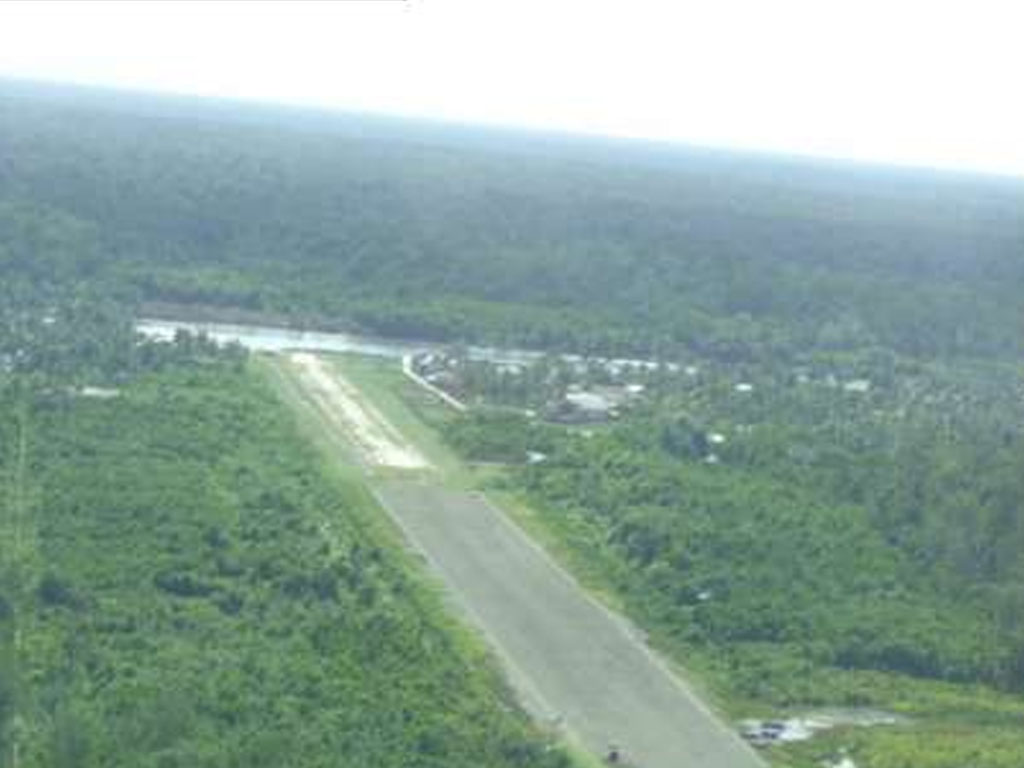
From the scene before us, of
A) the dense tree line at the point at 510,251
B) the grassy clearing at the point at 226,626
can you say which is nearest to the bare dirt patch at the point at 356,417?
the grassy clearing at the point at 226,626

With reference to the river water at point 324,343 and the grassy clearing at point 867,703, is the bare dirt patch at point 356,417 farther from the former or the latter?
the grassy clearing at point 867,703

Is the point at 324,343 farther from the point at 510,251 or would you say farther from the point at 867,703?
the point at 867,703

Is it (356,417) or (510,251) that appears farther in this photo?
(510,251)

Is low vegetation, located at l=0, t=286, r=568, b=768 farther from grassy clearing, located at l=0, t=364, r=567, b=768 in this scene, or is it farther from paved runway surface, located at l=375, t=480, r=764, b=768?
paved runway surface, located at l=375, t=480, r=764, b=768

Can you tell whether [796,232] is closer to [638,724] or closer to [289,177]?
[289,177]

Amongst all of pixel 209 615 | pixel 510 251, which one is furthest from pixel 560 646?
pixel 510 251
